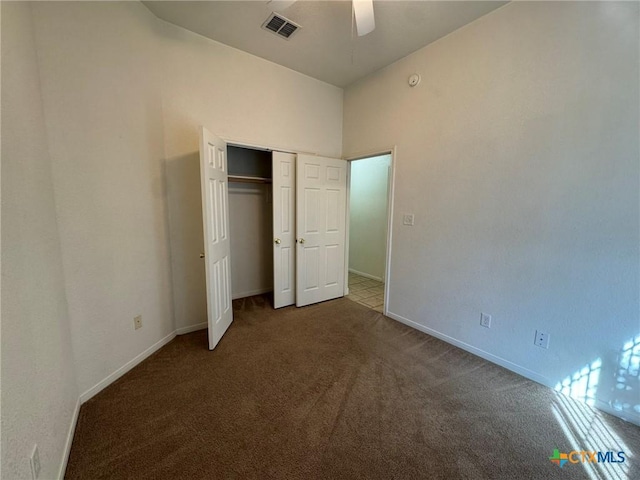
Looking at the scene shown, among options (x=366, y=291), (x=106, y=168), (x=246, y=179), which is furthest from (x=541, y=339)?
(x=106, y=168)

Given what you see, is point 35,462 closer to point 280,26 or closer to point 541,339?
point 541,339

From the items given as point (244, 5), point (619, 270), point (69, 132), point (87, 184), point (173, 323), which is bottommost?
point (173, 323)

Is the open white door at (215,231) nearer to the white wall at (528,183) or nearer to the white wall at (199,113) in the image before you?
the white wall at (199,113)

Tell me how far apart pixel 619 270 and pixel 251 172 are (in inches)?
145

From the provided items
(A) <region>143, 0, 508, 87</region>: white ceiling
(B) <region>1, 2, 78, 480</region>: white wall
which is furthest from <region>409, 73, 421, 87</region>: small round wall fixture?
(B) <region>1, 2, 78, 480</region>: white wall

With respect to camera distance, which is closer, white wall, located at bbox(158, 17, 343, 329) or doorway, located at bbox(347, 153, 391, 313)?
white wall, located at bbox(158, 17, 343, 329)

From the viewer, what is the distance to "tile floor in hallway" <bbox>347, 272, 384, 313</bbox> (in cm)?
355

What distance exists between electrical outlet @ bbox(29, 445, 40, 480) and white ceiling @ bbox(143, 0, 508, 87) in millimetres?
2630

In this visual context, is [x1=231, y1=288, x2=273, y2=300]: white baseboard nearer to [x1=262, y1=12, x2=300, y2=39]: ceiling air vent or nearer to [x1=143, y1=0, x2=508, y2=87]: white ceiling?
[x1=143, y1=0, x2=508, y2=87]: white ceiling

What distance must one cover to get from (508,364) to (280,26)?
3.59 meters

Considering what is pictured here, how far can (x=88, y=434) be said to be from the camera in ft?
4.86

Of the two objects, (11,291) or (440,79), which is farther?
(440,79)

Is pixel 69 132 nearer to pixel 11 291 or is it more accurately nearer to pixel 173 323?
pixel 11 291

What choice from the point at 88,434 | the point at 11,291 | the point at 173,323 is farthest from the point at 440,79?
the point at 88,434
